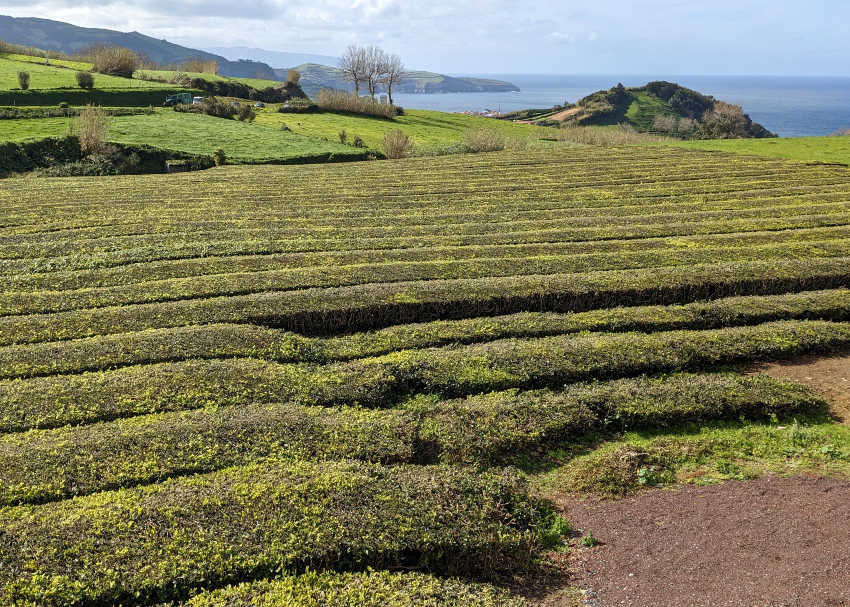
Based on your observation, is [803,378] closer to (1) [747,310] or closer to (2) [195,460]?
(1) [747,310]

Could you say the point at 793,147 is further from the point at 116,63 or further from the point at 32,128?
the point at 116,63

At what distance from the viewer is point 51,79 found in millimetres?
66312

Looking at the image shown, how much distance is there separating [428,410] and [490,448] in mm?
1653

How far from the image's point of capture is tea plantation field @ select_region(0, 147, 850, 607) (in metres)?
7.64

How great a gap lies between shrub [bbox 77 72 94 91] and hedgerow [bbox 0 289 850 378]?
64.8 meters

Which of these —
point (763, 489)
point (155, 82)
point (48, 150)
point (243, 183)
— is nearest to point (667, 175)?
point (243, 183)

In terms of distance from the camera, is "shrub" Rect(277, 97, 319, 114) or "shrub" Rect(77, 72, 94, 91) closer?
"shrub" Rect(77, 72, 94, 91)

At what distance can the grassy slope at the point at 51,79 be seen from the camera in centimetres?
6288

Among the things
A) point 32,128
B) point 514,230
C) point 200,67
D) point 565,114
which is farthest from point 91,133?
point 565,114

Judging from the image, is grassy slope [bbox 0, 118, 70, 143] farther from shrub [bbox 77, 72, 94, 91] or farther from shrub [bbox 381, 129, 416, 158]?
shrub [bbox 381, 129, 416, 158]

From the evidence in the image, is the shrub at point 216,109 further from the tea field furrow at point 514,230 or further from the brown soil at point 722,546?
the brown soil at point 722,546

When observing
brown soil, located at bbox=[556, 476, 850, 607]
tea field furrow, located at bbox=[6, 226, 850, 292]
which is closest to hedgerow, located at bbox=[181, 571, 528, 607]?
brown soil, located at bbox=[556, 476, 850, 607]

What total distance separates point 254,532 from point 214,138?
5075 cm

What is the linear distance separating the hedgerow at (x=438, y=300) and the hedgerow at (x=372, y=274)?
2.33ft
